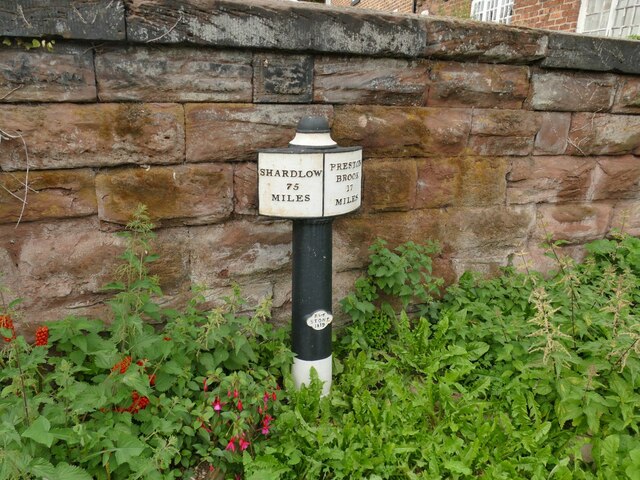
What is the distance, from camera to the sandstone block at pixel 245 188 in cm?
269

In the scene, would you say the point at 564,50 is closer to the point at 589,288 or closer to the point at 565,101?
the point at 565,101

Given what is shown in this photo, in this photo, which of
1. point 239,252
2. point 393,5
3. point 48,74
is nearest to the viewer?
point 48,74

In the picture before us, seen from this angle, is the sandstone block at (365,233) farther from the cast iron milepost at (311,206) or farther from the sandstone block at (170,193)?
the sandstone block at (170,193)

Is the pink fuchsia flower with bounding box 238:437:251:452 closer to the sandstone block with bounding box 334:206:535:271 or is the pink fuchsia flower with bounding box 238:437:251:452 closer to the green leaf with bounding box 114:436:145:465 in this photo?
the green leaf with bounding box 114:436:145:465

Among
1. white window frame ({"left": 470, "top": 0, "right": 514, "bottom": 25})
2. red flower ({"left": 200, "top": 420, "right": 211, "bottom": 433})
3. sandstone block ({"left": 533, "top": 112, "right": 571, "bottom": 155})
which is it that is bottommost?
red flower ({"left": 200, "top": 420, "right": 211, "bottom": 433})

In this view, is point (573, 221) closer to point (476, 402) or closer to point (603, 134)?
point (603, 134)

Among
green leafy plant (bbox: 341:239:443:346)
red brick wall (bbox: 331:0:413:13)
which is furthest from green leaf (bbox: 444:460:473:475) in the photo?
red brick wall (bbox: 331:0:413:13)

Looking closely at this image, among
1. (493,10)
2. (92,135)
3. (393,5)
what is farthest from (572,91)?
(393,5)

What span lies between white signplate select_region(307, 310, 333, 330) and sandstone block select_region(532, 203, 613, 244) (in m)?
1.97

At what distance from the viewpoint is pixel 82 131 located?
2.31 m

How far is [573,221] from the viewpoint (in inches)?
148

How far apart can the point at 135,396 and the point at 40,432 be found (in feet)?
1.55

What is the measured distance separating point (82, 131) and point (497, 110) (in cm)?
256

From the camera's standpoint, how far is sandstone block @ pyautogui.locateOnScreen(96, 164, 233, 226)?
2439 mm
